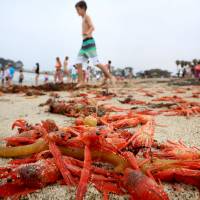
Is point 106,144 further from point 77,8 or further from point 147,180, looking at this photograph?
point 77,8

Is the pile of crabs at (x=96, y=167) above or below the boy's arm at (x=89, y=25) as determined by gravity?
below

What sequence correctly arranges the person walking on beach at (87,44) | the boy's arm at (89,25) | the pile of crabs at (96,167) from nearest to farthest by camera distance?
the pile of crabs at (96,167) < the person walking on beach at (87,44) < the boy's arm at (89,25)

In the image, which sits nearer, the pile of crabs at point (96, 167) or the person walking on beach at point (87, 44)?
the pile of crabs at point (96, 167)

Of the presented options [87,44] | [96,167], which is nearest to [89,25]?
[87,44]

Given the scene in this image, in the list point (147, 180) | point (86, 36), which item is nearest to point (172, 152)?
point (147, 180)

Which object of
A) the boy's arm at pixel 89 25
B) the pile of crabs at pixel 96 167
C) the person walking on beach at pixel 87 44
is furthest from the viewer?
the boy's arm at pixel 89 25

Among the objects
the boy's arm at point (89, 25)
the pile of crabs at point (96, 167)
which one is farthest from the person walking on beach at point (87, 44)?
→ the pile of crabs at point (96, 167)

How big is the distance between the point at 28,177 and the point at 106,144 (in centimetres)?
53

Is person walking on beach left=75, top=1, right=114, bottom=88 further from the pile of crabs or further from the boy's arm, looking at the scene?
the pile of crabs

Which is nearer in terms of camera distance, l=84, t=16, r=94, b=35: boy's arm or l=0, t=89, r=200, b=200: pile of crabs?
l=0, t=89, r=200, b=200: pile of crabs

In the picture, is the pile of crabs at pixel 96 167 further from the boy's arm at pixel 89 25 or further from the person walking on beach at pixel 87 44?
the boy's arm at pixel 89 25

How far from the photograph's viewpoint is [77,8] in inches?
363

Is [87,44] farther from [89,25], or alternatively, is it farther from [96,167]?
[96,167]

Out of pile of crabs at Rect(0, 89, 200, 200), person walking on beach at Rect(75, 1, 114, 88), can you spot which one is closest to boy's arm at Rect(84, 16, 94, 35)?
person walking on beach at Rect(75, 1, 114, 88)
